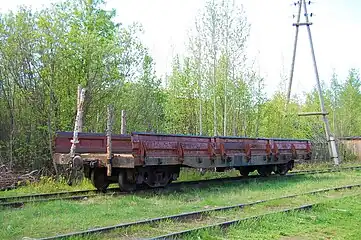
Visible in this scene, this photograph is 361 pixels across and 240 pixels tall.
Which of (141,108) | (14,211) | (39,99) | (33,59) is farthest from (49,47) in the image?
(14,211)

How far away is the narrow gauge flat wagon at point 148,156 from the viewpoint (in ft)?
35.0

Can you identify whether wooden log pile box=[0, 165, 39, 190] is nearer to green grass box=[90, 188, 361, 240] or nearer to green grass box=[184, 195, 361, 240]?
green grass box=[90, 188, 361, 240]

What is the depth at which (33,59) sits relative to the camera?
51.3ft

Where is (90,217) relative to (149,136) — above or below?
below

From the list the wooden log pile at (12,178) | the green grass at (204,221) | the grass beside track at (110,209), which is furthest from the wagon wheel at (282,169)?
the wooden log pile at (12,178)

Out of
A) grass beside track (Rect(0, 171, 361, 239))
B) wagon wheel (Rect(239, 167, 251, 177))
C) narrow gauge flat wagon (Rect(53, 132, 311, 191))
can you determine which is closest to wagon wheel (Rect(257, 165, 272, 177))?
wagon wheel (Rect(239, 167, 251, 177))

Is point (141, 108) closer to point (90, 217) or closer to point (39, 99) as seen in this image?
point (39, 99)

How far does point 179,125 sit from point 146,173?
10.9 meters

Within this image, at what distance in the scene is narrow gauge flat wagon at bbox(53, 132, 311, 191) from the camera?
1068 cm

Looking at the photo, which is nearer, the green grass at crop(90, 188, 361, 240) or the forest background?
the green grass at crop(90, 188, 361, 240)

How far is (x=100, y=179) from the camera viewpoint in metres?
11.9

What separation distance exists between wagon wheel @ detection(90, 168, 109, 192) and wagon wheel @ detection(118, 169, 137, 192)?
73 cm

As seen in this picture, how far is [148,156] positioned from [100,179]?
1964mm

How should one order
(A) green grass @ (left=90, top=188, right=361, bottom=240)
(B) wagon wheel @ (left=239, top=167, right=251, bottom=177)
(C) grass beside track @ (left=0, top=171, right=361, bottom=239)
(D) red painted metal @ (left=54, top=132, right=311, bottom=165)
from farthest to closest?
(B) wagon wheel @ (left=239, top=167, right=251, bottom=177)
(D) red painted metal @ (left=54, top=132, right=311, bottom=165)
(C) grass beside track @ (left=0, top=171, right=361, bottom=239)
(A) green grass @ (left=90, top=188, right=361, bottom=240)
